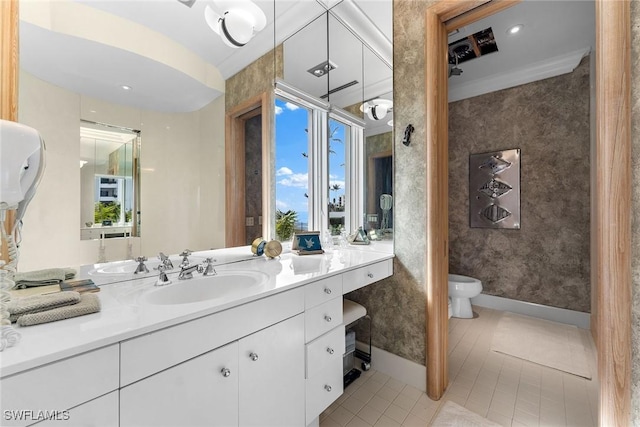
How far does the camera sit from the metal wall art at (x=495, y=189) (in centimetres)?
306

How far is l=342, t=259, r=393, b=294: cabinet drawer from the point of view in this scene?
148 centimetres

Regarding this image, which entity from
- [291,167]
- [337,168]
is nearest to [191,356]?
[291,167]

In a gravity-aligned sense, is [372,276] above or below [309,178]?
below

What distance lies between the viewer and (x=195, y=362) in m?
0.82

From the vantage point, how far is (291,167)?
1.94m

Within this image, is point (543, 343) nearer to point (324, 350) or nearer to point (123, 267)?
point (324, 350)

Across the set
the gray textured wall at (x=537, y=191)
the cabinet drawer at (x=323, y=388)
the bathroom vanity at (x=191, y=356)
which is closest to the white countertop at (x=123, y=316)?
the bathroom vanity at (x=191, y=356)

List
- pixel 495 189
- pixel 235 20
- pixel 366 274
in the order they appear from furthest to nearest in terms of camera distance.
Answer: pixel 495 189, pixel 366 274, pixel 235 20

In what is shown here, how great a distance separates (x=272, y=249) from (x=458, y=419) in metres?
1.44

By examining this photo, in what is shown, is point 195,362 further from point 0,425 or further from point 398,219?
point 398,219

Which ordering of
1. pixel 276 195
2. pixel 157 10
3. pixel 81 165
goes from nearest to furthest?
pixel 81 165 → pixel 157 10 → pixel 276 195

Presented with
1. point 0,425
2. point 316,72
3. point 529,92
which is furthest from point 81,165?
point 529,92

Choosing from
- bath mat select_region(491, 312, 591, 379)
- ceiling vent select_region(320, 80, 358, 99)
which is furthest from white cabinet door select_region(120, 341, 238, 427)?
bath mat select_region(491, 312, 591, 379)

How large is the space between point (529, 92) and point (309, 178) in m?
2.82
